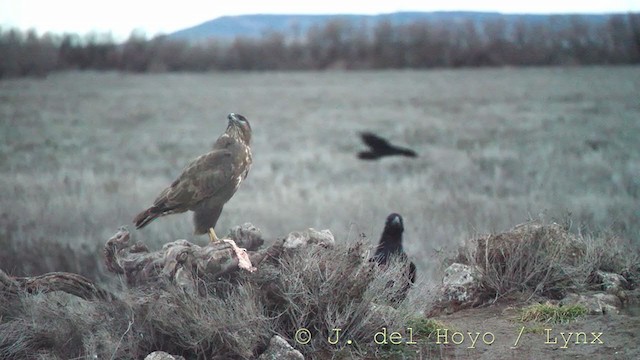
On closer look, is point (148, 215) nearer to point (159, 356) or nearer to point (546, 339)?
point (159, 356)

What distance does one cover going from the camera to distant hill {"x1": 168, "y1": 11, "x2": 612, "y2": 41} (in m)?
8.65

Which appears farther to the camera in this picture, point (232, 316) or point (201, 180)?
point (201, 180)

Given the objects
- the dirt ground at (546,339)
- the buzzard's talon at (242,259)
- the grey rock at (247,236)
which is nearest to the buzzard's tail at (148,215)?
the grey rock at (247,236)

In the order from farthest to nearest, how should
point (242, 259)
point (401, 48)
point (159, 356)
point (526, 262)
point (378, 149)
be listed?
1. point (401, 48)
2. point (378, 149)
3. point (526, 262)
4. point (242, 259)
5. point (159, 356)

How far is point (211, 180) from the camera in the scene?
541 cm

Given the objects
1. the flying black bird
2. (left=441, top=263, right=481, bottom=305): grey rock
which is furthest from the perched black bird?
(left=441, top=263, right=481, bottom=305): grey rock

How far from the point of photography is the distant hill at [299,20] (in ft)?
28.4

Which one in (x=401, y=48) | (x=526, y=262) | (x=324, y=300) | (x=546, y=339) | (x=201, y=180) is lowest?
(x=546, y=339)

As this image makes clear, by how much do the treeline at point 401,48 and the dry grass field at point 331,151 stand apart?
0.15 metres

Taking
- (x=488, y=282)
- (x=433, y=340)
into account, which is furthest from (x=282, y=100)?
(x=433, y=340)

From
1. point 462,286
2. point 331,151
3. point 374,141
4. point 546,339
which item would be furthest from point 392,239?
point 374,141

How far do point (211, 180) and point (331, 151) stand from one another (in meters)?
3.70

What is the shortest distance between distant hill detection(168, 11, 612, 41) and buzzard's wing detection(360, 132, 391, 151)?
125cm

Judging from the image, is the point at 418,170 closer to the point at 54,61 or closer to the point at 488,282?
the point at 488,282
